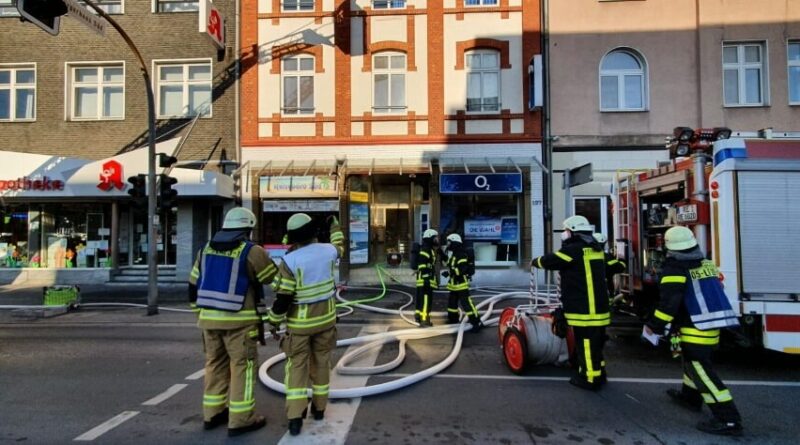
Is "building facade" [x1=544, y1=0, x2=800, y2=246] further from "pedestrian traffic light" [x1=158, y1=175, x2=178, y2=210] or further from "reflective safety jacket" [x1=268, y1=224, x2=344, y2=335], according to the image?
"reflective safety jacket" [x1=268, y1=224, x2=344, y2=335]

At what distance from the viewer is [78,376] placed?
5.93 meters

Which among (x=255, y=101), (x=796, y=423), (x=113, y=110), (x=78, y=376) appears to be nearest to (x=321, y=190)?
(x=255, y=101)

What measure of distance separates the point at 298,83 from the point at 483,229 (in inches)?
284

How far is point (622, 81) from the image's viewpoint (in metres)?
14.4

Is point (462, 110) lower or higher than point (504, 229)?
higher

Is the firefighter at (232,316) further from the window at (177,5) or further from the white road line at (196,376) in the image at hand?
the window at (177,5)

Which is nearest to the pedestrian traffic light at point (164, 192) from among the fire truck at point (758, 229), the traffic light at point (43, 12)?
the traffic light at point (43, 12)

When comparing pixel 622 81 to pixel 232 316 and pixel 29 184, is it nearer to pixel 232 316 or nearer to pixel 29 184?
pixel 232 316

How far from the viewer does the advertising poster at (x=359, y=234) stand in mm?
14617

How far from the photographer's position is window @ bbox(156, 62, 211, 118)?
15250 mm

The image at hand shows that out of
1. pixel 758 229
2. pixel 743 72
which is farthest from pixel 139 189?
pixel 743 72

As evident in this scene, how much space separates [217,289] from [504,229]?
452 inches

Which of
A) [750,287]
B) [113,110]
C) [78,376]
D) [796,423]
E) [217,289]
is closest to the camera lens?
[217,289]

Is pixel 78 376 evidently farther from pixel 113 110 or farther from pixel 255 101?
pixel 113 110
